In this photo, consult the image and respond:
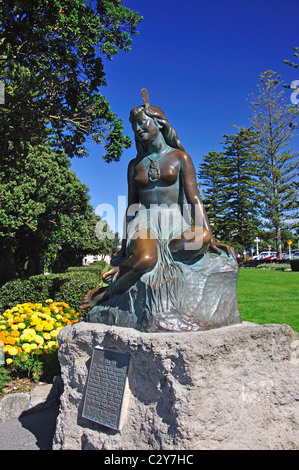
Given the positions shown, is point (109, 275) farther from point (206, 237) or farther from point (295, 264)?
point (295, 264)

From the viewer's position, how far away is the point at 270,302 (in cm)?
984

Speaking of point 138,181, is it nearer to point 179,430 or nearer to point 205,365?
point 205,365

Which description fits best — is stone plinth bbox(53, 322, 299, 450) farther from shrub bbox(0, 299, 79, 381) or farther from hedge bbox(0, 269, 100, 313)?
hedge bbox(0, 269, 100, 313)

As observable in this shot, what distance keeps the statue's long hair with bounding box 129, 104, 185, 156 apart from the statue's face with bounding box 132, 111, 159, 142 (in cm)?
5

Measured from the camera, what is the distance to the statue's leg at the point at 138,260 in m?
2.87

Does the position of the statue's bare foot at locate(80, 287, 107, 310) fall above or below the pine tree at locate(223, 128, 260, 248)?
below

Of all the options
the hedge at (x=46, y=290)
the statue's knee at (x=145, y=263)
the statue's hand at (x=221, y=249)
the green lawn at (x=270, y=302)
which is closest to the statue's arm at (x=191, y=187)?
the statue's hand at (x=221, y=249)

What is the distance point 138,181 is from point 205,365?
6.23ft

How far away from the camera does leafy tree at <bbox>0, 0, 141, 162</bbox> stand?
6211 millimetres

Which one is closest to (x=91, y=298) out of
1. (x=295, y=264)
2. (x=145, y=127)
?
(x=145, y=127)

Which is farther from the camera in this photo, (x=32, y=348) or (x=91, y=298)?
(x=32, y=348)

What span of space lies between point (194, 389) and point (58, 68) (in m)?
6.66

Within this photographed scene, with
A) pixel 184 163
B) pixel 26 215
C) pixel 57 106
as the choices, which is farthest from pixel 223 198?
pixel 184 163

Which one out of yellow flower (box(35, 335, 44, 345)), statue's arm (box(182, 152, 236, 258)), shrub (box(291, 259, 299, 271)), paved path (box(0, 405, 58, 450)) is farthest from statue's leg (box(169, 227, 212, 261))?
shrub (box(291, 259, 299, 271))
